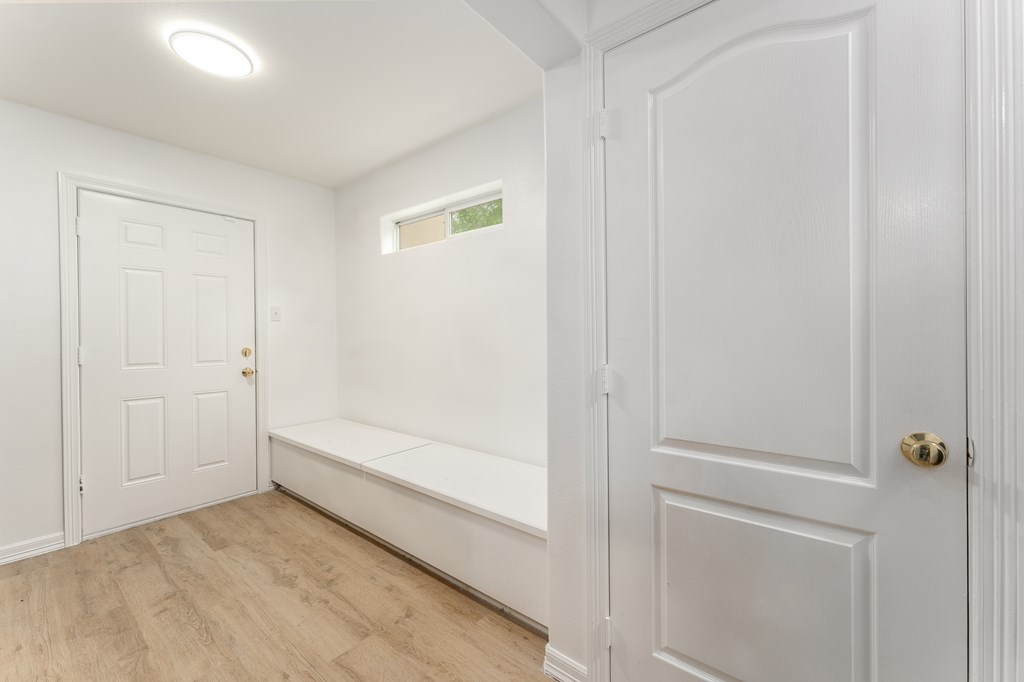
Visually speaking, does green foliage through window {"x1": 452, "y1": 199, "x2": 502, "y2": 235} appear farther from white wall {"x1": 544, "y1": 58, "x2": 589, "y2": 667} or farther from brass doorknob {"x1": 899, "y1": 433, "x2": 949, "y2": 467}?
brass doorknob {"x1": 899, "y1": 433, "x2": 949, "y2": 467}

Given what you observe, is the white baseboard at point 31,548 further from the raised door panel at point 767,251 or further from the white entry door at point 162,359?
the raised door panel at point 767,251

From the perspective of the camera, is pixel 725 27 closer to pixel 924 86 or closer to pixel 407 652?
pixel 924 86

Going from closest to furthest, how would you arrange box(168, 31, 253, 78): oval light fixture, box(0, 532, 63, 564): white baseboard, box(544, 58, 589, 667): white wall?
box(544, 58, 589, 667): white wall, box(168, 31, 253, 78): oval light fixture, box(0, 532, 63, 564): white baseboard

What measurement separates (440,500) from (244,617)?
3.12ft

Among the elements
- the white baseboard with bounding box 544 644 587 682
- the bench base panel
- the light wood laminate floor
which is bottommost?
the light wood laminate floor

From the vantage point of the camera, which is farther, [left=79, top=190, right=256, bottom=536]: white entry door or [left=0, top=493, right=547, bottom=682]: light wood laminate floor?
[left=79, top=190, right=256, bottom=536]: white entry door

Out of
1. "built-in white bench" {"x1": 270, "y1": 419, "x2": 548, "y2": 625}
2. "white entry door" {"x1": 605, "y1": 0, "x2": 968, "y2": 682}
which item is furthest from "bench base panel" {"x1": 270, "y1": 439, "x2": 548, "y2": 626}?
"white entry door" {"x1": 605, "y1": 0, "x2": 968, "y2": 682}

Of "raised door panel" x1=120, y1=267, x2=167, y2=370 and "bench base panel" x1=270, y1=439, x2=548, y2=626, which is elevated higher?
"raised door panel" x1=120, y1=267, x2=167, y2=370

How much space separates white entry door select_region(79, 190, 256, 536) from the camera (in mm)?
2506

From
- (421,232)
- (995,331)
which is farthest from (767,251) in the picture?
(421,232)

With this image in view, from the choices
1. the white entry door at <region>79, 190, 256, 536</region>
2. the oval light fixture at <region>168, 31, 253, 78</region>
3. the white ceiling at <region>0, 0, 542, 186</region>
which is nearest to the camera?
the white ceiling at <region>0, 0, 542, 186</region>

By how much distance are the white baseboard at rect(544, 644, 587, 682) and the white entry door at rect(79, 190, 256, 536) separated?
275cm

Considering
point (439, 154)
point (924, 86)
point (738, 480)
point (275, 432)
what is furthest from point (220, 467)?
point (924, 86)

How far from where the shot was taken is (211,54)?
188cm
